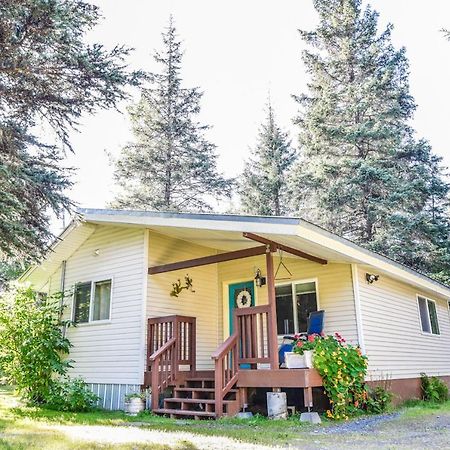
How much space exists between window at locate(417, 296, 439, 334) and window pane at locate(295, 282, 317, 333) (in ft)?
12.5

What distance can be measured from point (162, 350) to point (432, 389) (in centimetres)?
601

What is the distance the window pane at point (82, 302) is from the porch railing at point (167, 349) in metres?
2.15

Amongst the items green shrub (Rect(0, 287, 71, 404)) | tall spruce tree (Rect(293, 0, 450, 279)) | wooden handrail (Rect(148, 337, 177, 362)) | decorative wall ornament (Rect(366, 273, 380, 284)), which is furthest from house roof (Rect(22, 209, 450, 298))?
tall spruce tree (Rect(293, 0, 450, 279))

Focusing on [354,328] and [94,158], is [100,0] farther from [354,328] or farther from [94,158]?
[94,158]

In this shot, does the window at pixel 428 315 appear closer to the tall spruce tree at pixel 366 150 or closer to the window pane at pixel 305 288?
the tall spruce tree at pixel 366 150

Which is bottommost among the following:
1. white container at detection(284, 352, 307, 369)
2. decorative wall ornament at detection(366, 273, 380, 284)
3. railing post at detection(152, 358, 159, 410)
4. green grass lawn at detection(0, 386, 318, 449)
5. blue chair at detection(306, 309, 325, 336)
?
green grass lawn at detection(0, 386, 318, 449)

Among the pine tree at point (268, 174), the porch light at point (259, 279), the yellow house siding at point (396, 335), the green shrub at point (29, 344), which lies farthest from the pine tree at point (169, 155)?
the yellow house siding at point (396, 335)

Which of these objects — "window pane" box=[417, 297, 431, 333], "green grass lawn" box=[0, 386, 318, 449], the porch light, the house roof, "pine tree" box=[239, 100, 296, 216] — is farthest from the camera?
"pine tree" box=[239, 100, 296, 216]

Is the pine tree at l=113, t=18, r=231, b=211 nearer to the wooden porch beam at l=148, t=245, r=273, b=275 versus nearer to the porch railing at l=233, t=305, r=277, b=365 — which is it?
the wooden porch beam at l=148, t=245, r=273, b=275

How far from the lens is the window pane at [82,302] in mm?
9719

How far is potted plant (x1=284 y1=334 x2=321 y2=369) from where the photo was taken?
674 centimetres

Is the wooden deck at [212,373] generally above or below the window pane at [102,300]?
below

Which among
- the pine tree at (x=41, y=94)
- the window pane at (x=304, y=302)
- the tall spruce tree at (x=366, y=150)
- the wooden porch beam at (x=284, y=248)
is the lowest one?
the window pane at (x=304, y=302)

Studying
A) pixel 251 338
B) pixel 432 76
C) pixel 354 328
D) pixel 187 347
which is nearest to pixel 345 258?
pixel 354 328
